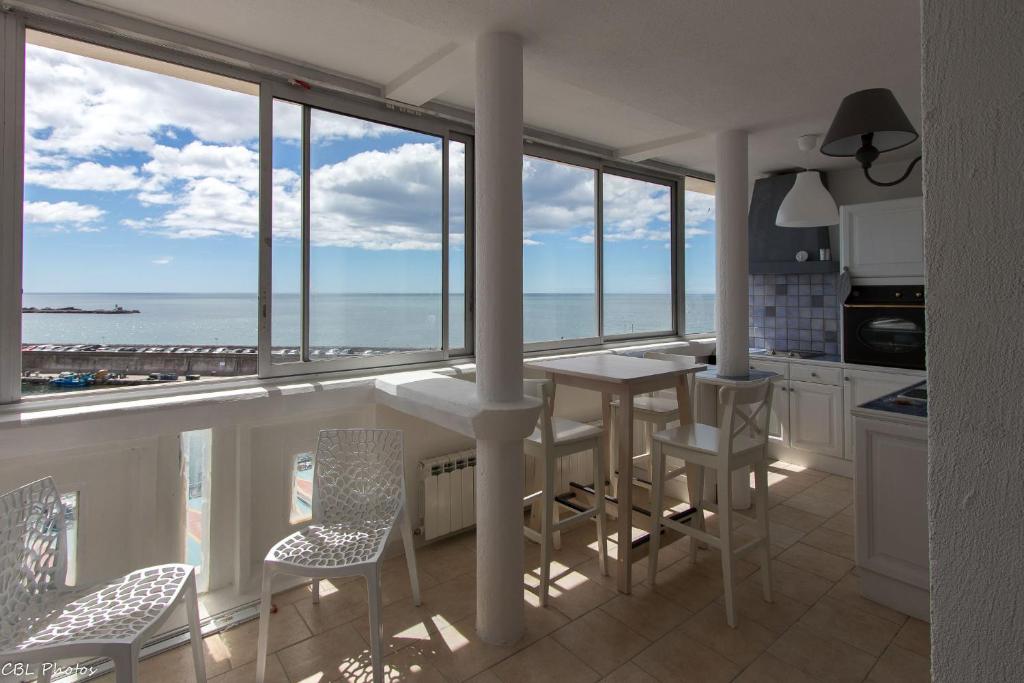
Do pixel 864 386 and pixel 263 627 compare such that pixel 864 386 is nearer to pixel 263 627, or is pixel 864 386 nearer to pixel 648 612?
pixel 648 612

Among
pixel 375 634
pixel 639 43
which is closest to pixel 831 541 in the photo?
pixel 375 634

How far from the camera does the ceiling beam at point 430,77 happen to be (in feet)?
7.88

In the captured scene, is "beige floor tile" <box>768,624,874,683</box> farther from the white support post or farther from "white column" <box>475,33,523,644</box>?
the white support post

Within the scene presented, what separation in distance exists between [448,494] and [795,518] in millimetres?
2255

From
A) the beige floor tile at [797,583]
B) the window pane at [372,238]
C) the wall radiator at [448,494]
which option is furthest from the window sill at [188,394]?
the beige floor tile at [797,583]

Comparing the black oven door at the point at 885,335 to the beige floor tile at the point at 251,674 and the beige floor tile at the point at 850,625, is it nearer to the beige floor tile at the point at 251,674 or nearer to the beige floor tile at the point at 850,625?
the beige floor tile at the point at 850,625

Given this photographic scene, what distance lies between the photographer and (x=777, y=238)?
470 centimetres

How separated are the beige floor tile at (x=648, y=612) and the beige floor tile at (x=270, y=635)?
1368 mm

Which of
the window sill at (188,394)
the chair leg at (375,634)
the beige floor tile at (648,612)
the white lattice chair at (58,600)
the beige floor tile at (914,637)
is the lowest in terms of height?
the beige floor tile at (914,637)

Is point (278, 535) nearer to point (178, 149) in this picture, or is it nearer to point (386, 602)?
point (386, 602)

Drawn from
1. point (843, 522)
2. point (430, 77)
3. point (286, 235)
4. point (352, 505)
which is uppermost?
point (430, 77)

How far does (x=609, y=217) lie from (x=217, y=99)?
2955 mm

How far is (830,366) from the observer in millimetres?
4047

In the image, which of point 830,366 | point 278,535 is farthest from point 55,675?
point 830,366
